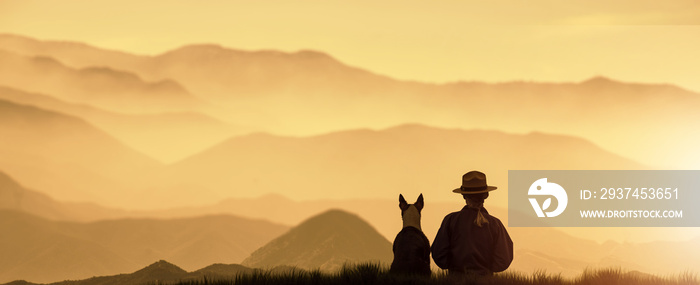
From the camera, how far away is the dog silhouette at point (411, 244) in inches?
484

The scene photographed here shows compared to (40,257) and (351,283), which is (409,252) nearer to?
(351,283)

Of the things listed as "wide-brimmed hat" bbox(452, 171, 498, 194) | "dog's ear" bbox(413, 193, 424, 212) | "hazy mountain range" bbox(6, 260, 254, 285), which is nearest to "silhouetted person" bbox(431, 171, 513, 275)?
"wide-brimmed hat" bbox(452, 171, 498, 194)

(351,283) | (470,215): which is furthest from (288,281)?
(470,215)

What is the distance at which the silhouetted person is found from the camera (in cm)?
1257

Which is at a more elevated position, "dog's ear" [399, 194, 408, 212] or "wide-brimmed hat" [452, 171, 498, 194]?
"wide-brimmed hat" [452, 171, 498, 194]

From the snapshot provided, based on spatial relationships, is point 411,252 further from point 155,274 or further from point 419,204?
point 155,274

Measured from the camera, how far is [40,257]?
23703 mm

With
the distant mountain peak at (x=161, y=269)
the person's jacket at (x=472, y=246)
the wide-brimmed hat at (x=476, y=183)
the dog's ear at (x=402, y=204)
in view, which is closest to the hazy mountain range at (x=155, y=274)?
the distant mountain peak at (x=161, y=269)

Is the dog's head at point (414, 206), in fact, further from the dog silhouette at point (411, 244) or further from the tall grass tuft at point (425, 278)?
the tall grass tuft at point (425, 278)

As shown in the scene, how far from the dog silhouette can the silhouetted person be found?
450 millimetres

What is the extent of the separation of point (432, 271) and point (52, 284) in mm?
11013

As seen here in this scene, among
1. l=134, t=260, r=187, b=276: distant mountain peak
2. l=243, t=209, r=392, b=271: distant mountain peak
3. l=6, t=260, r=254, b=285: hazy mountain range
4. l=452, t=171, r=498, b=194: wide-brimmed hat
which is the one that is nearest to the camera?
l=452, t=171, r=498, b=194: wide-brimmed hat

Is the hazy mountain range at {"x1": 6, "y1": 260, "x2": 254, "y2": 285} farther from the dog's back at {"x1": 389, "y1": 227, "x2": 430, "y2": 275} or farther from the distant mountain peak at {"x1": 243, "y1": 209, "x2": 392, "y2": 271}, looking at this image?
the dog's back at {"x1": 389, "y1": 227, "x2": 430, "y2": 275}

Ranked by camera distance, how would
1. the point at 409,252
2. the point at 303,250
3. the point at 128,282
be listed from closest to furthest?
the point at 409,252
the point at 128,282
the point at 303,250
